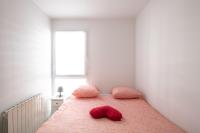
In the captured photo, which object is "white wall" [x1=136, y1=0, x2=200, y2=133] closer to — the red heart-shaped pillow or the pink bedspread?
the pink bedspread

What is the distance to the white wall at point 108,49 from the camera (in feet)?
12.6

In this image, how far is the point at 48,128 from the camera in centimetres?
172

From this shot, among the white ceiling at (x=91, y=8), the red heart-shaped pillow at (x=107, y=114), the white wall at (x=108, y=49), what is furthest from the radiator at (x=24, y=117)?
the white ceiling at (x=91, y=8)

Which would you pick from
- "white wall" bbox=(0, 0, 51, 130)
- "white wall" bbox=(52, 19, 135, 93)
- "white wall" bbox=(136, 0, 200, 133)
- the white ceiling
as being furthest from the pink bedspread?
the white ceiling

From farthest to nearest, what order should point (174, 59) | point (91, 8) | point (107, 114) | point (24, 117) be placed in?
point (91, 8), point (24, 117), point (107, 114), point (174, 59)

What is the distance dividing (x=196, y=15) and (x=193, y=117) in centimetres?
93

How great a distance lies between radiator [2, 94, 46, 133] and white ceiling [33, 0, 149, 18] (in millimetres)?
1669

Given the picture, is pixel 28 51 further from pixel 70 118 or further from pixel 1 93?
pixel 70 118

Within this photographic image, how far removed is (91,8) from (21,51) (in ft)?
4.99

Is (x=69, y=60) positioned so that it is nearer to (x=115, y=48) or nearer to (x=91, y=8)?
(x=115, y=48)

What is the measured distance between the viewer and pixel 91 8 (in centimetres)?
309

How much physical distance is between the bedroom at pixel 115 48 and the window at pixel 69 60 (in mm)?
77

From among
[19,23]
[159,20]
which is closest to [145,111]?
[159,20]

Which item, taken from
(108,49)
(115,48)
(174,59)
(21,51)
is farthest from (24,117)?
(115,48)
